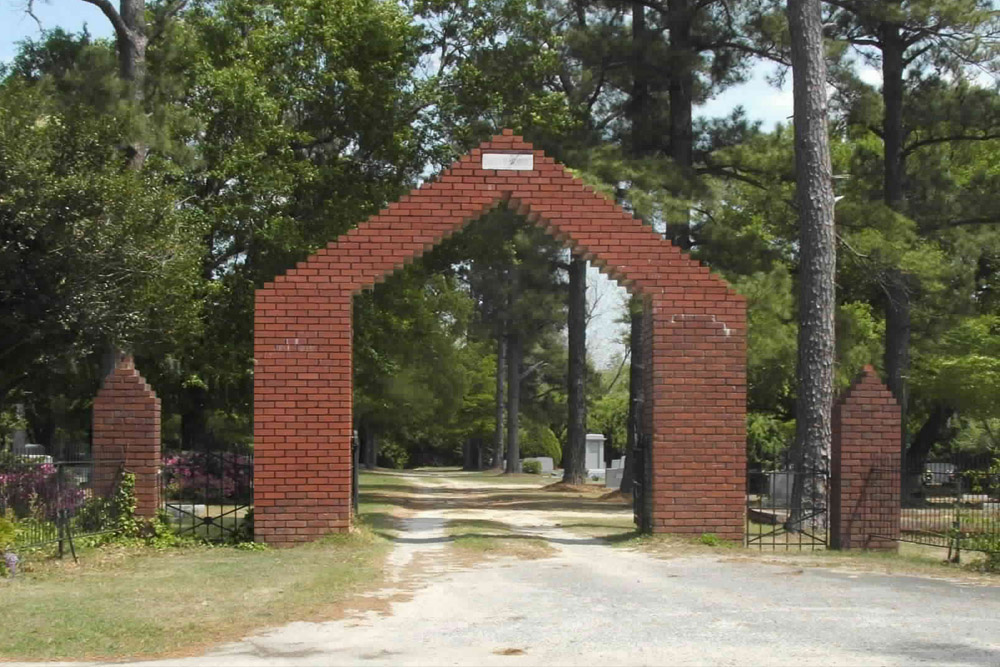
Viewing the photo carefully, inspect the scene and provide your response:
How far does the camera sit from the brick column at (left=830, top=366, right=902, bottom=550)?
1612 cm

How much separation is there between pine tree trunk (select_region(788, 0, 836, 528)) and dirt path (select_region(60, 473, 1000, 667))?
4.60m

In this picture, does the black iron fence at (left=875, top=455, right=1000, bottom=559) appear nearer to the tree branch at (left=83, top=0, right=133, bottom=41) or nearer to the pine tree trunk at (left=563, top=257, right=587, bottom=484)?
the tree branch at (left=83, top=0, right=133, bottom=41)

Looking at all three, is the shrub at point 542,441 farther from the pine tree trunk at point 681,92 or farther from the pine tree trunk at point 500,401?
the pine tree trunk at point 681,92

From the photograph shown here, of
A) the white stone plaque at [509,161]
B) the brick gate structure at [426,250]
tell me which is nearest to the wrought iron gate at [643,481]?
the brick gate structure at [426,250]

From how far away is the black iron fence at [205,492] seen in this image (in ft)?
55.6

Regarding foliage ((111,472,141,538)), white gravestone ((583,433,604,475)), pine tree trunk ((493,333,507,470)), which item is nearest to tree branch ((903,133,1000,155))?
foliage ((111,472,141,538))

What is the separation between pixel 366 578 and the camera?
13.4 m

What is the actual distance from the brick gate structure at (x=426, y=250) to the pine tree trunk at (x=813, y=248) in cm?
364

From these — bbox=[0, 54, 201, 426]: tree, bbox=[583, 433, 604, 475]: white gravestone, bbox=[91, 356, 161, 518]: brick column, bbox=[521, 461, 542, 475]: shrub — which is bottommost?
bbox=[521, 461, 542, 475]: shrub

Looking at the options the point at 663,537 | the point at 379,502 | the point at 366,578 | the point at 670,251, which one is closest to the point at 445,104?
the point at 379,502

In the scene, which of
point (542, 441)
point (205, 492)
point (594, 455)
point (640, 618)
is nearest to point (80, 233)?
point (205, 492)

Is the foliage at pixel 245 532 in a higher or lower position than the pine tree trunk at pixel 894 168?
lower

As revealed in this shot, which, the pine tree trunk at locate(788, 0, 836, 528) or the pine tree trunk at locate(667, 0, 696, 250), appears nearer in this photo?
the pine tree trunk at locate(788, 0, 836, 528)

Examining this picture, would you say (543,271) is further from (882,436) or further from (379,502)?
(882,436)
